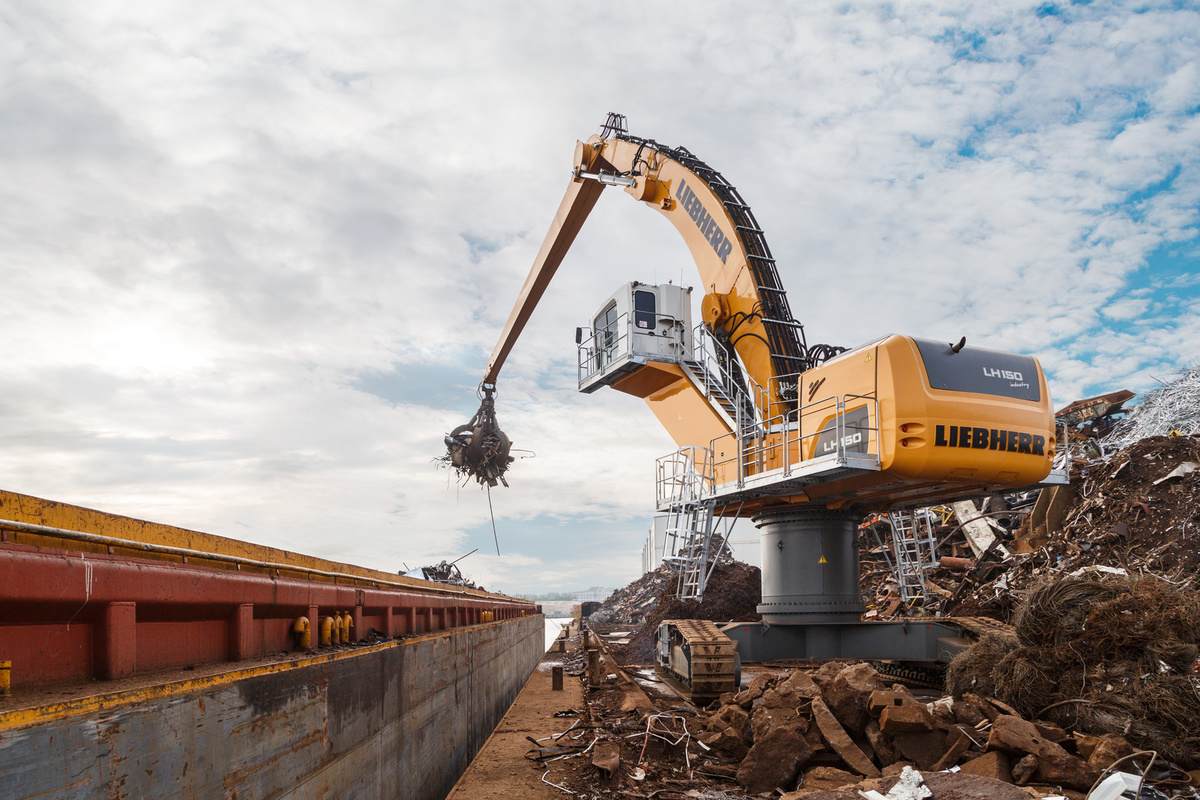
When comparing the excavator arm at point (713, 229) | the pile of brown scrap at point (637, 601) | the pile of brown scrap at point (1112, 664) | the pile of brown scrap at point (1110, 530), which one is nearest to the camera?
the pile of brown scrap at point (1112, 664)

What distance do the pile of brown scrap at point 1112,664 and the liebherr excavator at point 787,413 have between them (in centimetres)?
262

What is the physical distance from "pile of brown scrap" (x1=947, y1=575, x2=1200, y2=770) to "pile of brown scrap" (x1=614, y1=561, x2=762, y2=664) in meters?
9.12

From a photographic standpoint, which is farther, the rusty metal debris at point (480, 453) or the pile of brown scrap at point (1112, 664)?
the rusty metal debris at point (480, 453)

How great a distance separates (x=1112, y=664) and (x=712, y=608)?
11460mm

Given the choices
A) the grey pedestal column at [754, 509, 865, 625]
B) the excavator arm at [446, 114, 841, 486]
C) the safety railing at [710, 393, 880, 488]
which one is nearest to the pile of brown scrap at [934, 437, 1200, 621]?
the grey pedestal column at [754, 509, 865, 625]

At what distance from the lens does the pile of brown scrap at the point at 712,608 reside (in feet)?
55.9

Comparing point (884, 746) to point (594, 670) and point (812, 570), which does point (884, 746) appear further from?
point (594, 670)

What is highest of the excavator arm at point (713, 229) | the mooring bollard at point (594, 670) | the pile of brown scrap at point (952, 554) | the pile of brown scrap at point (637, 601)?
the excavator arm at point (713, 229)

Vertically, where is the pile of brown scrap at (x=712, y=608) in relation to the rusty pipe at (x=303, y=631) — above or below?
below

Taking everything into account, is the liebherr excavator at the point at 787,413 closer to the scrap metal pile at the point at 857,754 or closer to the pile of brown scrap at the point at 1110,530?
the scrap metal pile at the point at 857,754

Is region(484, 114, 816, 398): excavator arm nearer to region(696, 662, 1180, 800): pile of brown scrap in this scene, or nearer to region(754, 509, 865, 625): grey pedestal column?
region(754, 509, 865, 625): grey pedestal column

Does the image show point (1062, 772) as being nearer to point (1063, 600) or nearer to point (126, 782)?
point (1063, 600)

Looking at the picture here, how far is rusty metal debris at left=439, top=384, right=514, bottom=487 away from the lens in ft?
61.2

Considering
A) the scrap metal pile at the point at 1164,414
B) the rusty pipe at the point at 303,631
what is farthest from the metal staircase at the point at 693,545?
the scrap metal pile at the point at 1164,414
